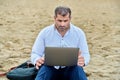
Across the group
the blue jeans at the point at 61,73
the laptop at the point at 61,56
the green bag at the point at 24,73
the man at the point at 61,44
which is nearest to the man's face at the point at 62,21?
the man at the point at 61,44

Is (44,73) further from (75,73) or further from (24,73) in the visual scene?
(24,73)

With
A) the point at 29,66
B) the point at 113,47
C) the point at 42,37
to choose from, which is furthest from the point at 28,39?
the point at 42,37

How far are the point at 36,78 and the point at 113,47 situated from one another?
192 inches

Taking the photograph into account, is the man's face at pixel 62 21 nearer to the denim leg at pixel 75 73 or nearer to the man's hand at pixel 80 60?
the man's hand at pixel 80 60

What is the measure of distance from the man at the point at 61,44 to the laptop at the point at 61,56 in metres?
0.12

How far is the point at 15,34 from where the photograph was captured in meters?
11.9

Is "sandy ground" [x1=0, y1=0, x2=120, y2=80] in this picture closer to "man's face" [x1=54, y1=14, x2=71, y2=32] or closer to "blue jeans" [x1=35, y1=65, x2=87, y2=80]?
"blue jeans" [x1=35, y1=65, x2=87, y2=80]

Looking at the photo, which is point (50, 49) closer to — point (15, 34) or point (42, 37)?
point (42, 37)

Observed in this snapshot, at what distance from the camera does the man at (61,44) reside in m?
5.48

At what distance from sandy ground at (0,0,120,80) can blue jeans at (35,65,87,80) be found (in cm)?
187

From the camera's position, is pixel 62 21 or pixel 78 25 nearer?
pixel 62 21

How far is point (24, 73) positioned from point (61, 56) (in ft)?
3.43

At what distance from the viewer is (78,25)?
13836 mm

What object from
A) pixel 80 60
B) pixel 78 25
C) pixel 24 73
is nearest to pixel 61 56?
pixel 80 60
